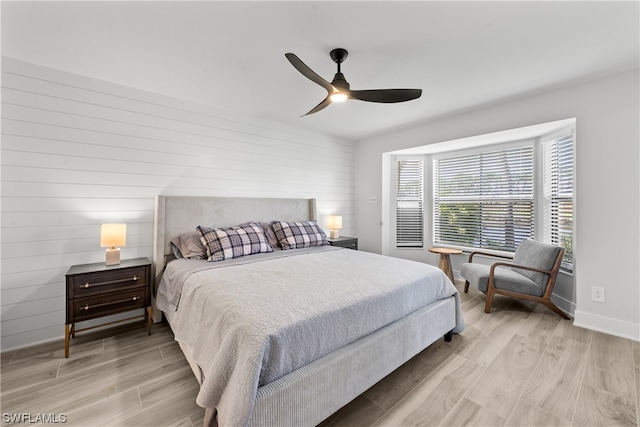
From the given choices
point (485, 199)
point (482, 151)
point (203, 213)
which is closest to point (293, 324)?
point (203, 213)

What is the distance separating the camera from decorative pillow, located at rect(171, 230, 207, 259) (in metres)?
2.80

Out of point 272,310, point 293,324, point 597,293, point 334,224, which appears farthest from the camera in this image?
point 334,224

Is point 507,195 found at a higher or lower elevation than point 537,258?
higher

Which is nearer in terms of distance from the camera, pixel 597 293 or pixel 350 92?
pixel 350 92

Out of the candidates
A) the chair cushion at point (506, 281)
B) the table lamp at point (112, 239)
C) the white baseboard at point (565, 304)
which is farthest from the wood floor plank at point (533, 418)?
the table lamp at point (112, 239)

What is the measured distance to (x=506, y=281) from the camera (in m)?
3.13

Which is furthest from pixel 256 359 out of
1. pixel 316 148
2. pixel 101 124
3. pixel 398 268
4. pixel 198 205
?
pixel 316 148

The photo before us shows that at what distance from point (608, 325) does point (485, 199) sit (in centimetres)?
209

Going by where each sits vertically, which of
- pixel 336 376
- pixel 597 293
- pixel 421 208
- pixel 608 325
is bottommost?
pixel 608 325

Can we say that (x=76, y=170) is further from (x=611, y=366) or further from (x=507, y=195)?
(x=507, y=195)

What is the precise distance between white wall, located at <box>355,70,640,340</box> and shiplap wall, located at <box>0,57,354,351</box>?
3952 millimetres

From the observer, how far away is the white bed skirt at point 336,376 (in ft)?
4.24

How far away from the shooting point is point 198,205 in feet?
10.4

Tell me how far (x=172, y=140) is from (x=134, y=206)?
2.82ft
